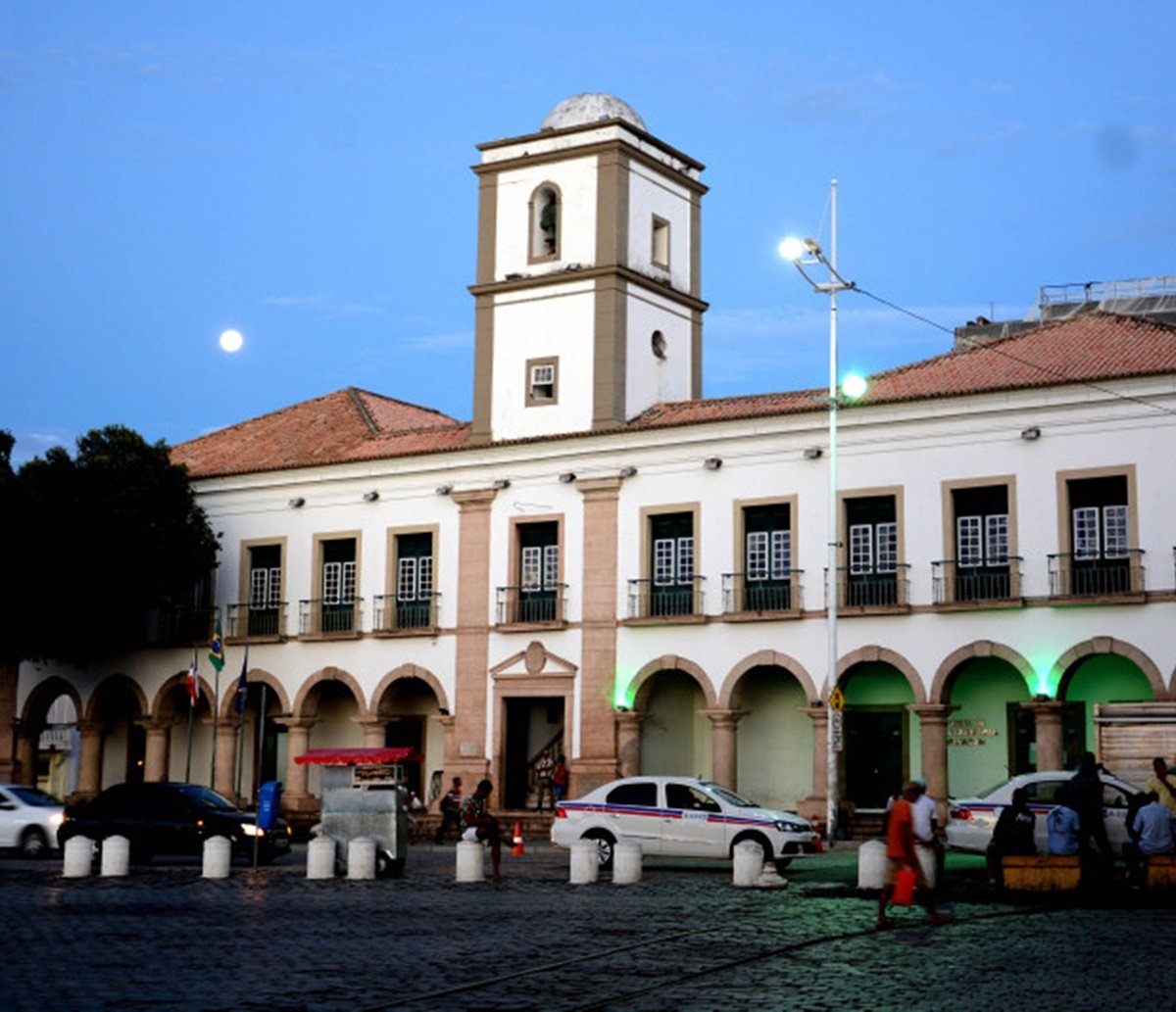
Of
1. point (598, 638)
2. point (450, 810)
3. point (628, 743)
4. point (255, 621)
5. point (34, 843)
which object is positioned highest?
point (255, 621)

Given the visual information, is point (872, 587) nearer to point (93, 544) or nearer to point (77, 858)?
point (77, 858)

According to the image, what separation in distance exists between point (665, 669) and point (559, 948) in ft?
76.3

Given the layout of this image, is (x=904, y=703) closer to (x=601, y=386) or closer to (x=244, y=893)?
(x=601, y=386)

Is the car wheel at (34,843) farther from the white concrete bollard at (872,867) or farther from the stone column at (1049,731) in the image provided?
the stone column at (1049,731)

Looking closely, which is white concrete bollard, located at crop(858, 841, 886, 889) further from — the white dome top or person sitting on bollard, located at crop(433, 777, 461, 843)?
the white dome top

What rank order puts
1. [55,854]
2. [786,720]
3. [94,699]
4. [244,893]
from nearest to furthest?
[244,893]
[55,854]
[786,720]
[94,699]

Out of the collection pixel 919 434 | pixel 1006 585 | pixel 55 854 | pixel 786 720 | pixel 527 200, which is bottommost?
pixel 55 854

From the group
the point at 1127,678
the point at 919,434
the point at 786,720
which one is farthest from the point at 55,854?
the point at 1127,678

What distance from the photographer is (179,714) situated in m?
47.1

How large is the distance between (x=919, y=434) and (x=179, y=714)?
73.2ft

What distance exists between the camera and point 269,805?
2908cm

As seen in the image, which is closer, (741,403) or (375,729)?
(741,403)

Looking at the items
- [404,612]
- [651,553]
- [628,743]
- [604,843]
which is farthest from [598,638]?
[604,843]

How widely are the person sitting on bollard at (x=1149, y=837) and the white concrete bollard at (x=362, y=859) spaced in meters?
10.7
